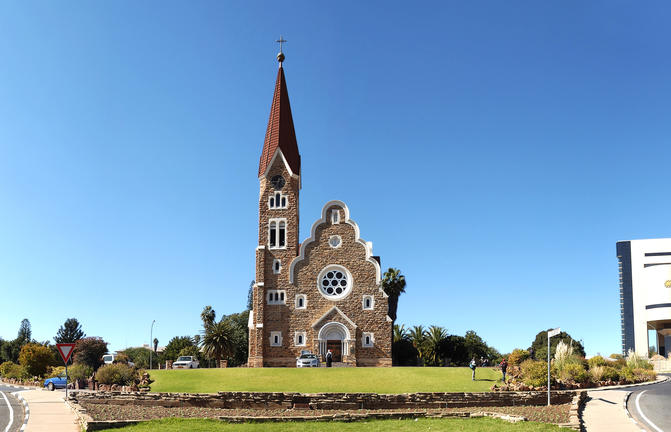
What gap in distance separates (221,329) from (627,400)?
40.1 metres

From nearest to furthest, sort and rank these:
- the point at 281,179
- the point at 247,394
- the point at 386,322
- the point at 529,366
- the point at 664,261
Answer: the point at 247,394
the point at 529,366
the point at 386,322
the point at 281,179
the point at 664,261

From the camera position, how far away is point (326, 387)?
36719mm

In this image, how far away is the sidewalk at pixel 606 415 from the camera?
19.5m

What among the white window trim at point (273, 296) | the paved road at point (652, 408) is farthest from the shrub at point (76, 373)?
the paved road at point (652, 408)

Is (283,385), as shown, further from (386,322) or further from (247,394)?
(386,322)

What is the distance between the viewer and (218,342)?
60031mm

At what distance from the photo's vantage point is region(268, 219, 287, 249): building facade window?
6022cm

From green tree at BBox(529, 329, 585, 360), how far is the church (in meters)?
16.3

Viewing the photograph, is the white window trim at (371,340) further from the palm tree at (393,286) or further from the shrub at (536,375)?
the shrub at (536,375)

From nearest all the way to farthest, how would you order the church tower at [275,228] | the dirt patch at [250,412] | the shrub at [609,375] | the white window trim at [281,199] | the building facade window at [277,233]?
the dirt patch at [250,412] → the shrub at [609,375] → the church tower at [275,228] → the building facade window at [277,233] → the white window trim at [281,199]

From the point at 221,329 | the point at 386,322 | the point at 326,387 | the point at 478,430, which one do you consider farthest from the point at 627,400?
the point at 221,329

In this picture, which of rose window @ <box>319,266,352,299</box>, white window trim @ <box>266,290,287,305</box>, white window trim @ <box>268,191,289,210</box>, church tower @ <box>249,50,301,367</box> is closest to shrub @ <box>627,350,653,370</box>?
rose window @ <box>319,266,352,299</box>

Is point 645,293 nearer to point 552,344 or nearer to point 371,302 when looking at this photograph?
point 552,344

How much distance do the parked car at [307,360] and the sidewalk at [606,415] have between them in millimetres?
25994
